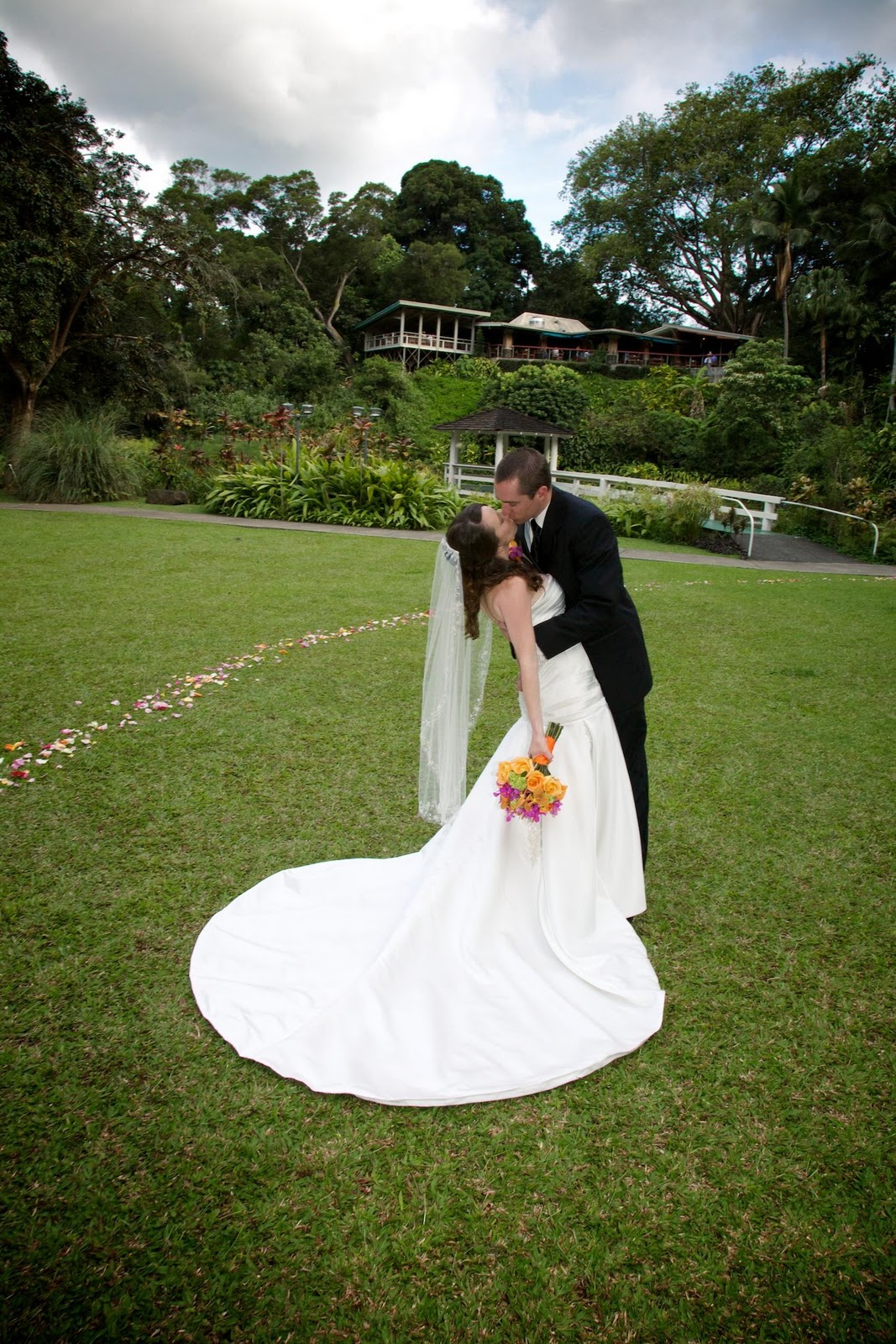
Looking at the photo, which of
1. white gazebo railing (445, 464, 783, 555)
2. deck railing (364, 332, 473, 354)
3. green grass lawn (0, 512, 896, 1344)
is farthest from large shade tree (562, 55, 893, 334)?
green grass lawn (0, 512, 896, 1344)

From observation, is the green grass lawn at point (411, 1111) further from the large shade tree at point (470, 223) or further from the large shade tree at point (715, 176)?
the large shade tree at point (470, 223)

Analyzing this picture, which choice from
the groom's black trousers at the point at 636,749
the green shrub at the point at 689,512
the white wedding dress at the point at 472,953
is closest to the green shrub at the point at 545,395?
the green shrub at the point at 689,512

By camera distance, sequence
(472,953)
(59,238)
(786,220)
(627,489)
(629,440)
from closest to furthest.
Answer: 1. (472,953)
2. (59,238)
3. (627,489)
4. (629,440)
5. (786,220)

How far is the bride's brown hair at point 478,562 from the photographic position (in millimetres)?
2639

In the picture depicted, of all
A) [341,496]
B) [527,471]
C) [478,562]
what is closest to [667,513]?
[341,496]

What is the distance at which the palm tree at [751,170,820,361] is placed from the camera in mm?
32344

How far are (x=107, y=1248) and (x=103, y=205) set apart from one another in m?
25.6

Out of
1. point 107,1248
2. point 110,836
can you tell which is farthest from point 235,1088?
point 110,836

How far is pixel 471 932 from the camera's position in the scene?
2809 mm

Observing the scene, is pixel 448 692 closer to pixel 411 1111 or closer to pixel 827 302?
pixel 411 1111

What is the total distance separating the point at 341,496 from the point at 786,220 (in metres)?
28.5

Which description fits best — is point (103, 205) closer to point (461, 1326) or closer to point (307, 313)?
point (307, 313)

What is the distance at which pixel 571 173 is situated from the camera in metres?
44.3

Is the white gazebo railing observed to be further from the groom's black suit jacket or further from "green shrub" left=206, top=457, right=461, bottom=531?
the groom's black suit jacket
